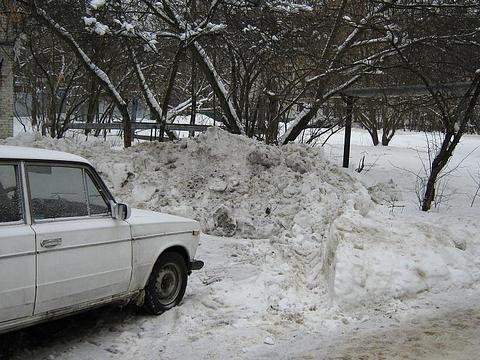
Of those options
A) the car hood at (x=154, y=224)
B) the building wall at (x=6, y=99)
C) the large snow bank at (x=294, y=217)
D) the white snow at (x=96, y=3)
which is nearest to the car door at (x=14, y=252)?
the car hood at (x=154, y=224)

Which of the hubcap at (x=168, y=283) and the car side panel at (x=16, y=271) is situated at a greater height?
the car side panel at (x=16, y=271)

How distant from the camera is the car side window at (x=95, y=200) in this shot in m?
4.66

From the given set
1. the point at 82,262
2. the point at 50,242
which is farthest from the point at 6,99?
the point at 50,242

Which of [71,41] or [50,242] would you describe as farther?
[71,41]

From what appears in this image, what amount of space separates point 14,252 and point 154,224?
1.58 meters

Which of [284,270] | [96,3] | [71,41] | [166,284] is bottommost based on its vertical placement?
[284,270]

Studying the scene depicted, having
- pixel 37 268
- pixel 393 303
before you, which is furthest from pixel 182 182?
pixel 37 268

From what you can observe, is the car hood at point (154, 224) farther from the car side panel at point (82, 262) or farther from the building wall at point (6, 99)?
the building wall at point (6, 99)

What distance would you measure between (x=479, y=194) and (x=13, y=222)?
10.9 metres

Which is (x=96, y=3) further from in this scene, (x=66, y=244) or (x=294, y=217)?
(x=66, y=244)

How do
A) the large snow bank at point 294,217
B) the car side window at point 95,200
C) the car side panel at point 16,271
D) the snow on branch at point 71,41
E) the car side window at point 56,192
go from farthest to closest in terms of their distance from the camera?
the snow on branch at point 71,41 → the large snow bank at point 294,217 → the car side window at point 95,200 → the car side window at point 56,192 → the car side panel at point 16,271

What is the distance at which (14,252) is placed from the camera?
3.78 m

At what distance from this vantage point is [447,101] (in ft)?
35.0

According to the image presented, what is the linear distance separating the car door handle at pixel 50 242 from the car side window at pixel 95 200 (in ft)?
1.79
